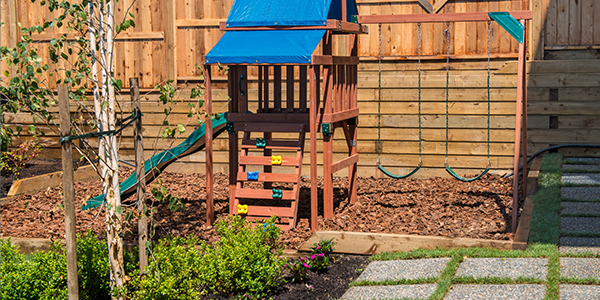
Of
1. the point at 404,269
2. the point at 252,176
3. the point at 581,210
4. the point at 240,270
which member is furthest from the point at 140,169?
the point at 581,210

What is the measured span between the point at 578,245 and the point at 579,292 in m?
1.23

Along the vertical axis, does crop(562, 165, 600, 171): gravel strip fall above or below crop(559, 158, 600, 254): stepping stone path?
above

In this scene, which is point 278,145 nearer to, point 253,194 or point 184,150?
point 253,194

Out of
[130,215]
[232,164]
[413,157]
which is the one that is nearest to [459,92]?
[413,157]

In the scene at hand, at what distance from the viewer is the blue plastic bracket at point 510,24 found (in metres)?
6.10

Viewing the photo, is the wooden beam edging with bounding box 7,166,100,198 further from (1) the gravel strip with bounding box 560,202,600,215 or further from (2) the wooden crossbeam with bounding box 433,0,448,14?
(1) the gravel strip with bounding box 560,202,600,215

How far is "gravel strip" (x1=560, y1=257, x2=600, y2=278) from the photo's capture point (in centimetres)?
447

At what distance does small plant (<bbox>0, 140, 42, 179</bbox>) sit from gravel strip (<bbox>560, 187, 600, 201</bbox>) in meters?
7.59

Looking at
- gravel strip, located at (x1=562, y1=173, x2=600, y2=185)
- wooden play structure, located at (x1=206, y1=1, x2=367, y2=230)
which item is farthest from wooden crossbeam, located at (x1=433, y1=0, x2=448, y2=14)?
gravel strip, located at (x1=562, y1=173, x2=600, y2=185)

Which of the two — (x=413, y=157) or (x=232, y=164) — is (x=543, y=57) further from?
(x=232, y=164)

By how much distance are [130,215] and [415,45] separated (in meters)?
6.36

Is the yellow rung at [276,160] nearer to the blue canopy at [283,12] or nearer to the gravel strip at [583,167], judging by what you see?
the blue canopy at [283,12]

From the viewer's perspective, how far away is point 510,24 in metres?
6.18

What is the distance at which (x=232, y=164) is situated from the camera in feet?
22.6
